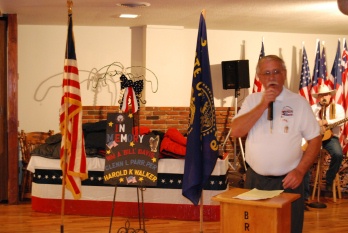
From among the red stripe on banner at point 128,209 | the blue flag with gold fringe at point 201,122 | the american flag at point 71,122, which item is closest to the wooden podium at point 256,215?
the blue flag with gold fringe at point 201,122

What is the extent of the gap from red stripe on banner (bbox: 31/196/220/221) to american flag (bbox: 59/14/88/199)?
3.71 ft

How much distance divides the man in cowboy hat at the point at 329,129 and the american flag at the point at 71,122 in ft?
11.2

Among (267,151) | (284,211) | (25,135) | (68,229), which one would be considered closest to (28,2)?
(25,135)

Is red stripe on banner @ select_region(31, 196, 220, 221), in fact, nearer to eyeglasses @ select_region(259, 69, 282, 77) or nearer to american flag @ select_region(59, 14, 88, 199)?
american flag @ select_region(59, 14, 88, 199)

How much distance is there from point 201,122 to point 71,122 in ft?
4.14

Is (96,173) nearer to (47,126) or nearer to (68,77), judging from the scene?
(68,77)

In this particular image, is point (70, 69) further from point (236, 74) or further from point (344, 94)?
point (344, 94)

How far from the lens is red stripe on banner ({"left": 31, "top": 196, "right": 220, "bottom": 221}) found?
6051 millimetres

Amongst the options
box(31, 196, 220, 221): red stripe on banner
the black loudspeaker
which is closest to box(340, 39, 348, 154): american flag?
the black loudspeaker

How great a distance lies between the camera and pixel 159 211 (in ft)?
20.0

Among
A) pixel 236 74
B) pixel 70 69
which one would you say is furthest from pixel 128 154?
pixel 236 74

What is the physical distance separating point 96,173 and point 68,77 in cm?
156

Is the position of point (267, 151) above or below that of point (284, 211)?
above

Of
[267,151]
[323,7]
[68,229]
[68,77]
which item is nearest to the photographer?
[267,151]
